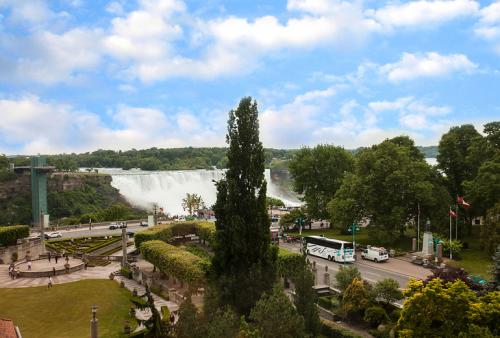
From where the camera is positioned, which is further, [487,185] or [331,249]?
[331,249]

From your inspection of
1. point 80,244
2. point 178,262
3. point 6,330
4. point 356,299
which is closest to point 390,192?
point 356,299

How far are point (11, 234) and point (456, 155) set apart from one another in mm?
52383

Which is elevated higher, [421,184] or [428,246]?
[421,184]

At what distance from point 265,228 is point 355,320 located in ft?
28.1

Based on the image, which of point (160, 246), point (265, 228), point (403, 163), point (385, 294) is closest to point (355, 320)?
point (385, 294)

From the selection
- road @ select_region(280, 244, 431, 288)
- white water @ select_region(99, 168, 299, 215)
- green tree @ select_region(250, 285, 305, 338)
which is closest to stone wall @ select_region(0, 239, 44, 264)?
road @ select_region(280, 244, 431, 288)

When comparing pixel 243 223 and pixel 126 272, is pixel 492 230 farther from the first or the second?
pixel 126 272

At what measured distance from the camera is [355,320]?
90.4 ft

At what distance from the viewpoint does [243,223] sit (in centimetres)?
2441

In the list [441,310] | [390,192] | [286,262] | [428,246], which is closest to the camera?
[441,310]

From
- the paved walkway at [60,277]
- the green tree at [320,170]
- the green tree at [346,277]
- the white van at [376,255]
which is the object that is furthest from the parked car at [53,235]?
the green tree at [346,277]

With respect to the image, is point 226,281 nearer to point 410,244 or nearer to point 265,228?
point 265,228

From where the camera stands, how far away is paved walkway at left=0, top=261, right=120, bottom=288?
3844cm

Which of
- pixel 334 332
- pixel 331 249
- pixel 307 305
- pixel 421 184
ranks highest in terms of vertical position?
pixel 421 184
